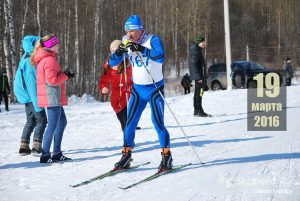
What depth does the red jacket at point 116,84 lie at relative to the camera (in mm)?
7621

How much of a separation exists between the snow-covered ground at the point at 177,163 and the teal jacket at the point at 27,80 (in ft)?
3.11

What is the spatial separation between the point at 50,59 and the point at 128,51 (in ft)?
4.62

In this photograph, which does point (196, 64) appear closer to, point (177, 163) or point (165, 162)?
point (177, 163)

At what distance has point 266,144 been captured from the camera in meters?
6.97

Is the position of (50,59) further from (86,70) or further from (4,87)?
(86,70)

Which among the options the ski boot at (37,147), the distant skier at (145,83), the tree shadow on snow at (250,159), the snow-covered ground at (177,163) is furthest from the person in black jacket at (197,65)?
the distant skier at (145,83)

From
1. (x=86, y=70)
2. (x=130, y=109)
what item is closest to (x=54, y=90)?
(x=130, y=109)

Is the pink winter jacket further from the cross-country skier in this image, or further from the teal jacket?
the cross-country skier

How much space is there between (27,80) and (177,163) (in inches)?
104

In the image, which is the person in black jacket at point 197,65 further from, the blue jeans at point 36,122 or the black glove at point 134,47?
the black glove at point 134,47

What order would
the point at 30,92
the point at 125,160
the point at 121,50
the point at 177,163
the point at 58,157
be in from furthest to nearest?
the point at 30,92
the point at 58,157
the point at 177,163
the point at 125,160
the point at 121,50

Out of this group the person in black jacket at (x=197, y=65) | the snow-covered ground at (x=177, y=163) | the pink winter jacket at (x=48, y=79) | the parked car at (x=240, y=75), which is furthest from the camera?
the parked car at (x=240, y=75)

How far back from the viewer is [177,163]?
5828 millimetres

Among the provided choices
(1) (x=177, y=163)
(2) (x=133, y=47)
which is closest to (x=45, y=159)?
(1) (x=177, y=163)
